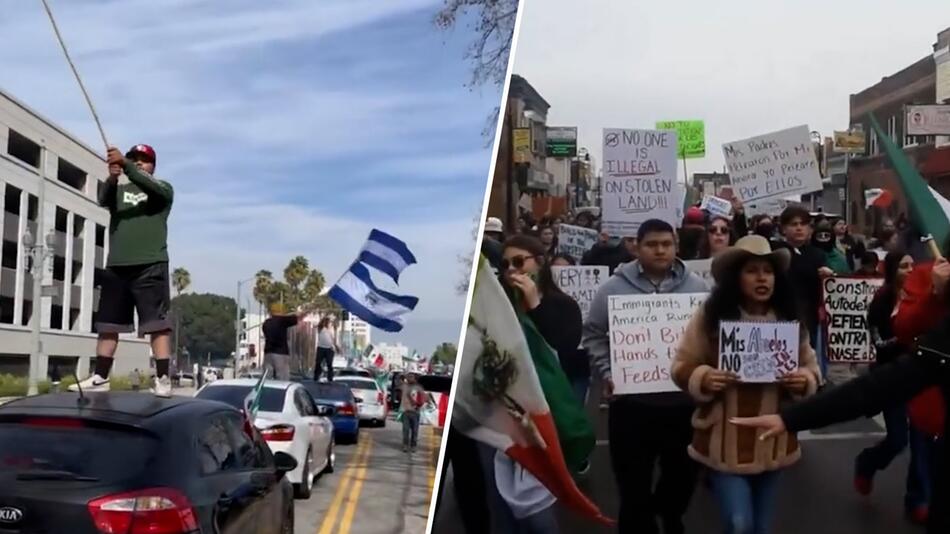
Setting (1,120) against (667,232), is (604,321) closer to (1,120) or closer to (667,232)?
(667,232)

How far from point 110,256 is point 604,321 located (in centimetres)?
325

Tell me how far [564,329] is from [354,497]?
8.58 m

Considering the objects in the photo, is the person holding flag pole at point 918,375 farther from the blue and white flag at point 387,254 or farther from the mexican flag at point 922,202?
the blue and white flag at point 387,254

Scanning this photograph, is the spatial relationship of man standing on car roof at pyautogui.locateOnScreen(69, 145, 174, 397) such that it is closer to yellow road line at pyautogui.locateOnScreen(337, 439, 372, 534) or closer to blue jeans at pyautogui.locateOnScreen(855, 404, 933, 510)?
blue jeans at pyautogui.locateOnScreen(855, 404, 933, 510)

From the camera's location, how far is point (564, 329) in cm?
388

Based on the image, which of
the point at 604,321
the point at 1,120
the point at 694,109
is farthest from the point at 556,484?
the point at 1,120

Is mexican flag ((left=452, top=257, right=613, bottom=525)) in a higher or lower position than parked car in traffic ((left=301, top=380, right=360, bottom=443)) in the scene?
higher

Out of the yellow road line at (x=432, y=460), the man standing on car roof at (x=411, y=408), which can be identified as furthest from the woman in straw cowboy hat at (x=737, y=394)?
the man standing on car roof at (x=411, y=408)

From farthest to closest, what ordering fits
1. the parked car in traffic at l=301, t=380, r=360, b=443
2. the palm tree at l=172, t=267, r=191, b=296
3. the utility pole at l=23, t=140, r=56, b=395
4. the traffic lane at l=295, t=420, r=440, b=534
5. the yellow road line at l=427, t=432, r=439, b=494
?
the palm tree at l=172, t=267, r=191, b=296 → the utility pole at l=23, t=140, r=56, b=395 → the parked car in traffic at l=301, t=380, r=360, b=443 → the traffic lane at l=295, t=420, r=440, b=534 → the yellow road line at l=427, t=432, r=439, b=494

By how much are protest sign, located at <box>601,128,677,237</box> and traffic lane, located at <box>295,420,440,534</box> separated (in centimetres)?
383

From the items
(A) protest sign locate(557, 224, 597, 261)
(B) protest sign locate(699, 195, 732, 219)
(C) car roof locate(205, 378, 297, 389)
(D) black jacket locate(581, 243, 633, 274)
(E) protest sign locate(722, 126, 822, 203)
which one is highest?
(E) protest sign locate(722, 126, 822, 203)

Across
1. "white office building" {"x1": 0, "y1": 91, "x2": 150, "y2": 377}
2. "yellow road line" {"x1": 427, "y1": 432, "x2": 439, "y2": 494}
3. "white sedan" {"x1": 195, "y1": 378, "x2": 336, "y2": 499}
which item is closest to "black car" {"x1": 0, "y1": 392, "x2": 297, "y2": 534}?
"yellow road line" {"x1": 427, "y1": 432, "x2": 439, "y2": 494}

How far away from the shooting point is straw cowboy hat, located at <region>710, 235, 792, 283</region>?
153 inches

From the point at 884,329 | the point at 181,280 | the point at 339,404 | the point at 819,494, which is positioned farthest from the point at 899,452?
the point at 181,280
